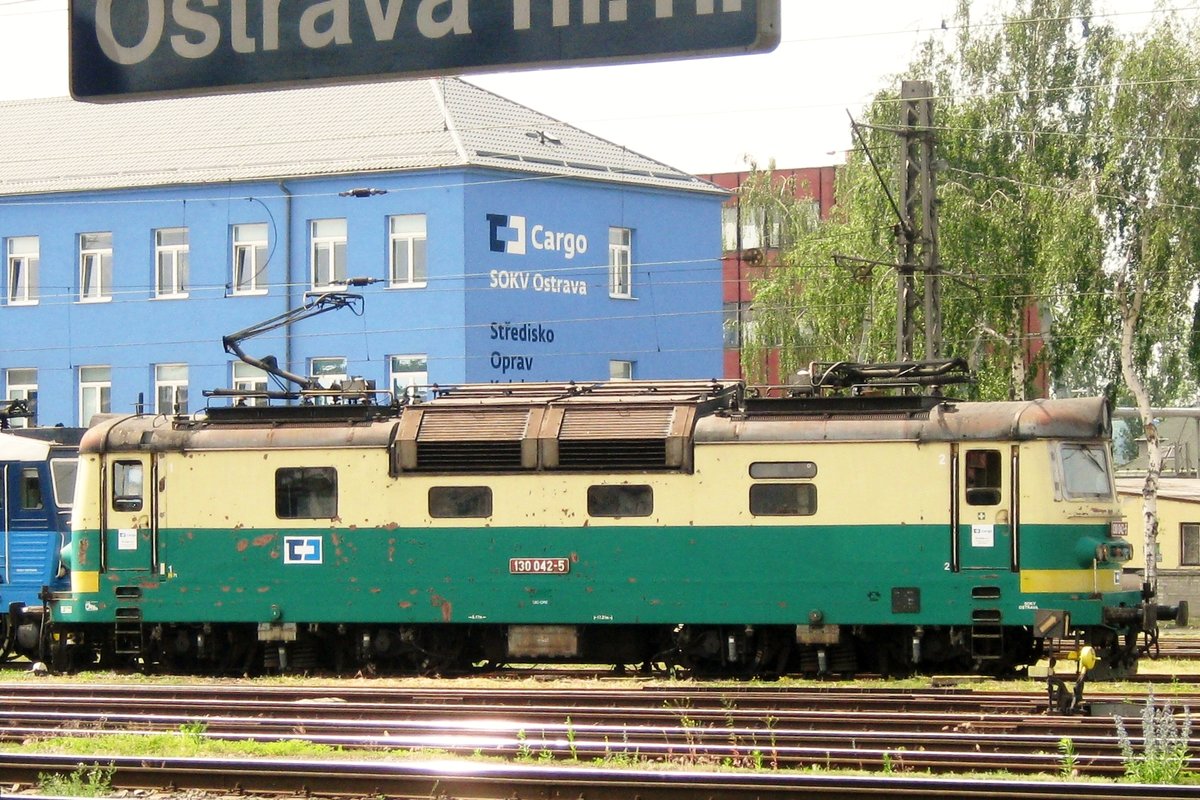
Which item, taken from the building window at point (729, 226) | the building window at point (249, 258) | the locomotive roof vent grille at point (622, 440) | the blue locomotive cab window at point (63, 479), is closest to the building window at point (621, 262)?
the building window at point (249, 258)

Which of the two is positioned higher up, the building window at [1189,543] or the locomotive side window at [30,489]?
the locomotive side window at [30,489]

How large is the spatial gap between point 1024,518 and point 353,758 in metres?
8.04

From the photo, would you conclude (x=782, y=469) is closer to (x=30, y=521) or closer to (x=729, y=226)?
(x=30, y=521)

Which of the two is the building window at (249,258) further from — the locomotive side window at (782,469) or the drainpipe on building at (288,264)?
the locomotive side window at (782,469)

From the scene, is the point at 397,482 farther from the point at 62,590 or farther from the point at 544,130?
the point at 544,130

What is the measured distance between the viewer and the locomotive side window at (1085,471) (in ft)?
58.2

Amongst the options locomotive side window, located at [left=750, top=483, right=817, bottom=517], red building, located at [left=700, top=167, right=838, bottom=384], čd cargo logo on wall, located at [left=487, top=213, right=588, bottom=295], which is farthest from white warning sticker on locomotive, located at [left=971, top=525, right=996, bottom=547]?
red building, located at [left=700, top=167, right=838, bottom=384]

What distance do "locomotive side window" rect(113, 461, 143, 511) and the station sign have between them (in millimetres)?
16027

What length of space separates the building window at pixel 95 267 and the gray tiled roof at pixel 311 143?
123 centimetres

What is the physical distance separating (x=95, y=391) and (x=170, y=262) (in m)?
3.41

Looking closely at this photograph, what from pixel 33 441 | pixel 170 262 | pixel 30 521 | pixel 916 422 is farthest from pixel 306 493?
pixel 170 262

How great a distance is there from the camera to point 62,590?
22.8 metres

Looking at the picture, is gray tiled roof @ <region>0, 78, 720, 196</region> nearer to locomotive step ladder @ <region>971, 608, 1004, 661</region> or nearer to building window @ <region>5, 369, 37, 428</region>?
building window @ <region>5, 369, 37, 428</region>

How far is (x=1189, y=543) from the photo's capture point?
37.8 meters
